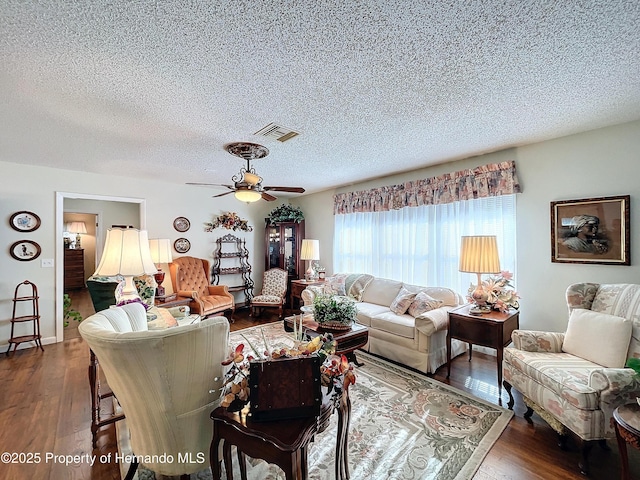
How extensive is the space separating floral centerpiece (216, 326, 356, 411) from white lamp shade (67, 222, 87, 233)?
→ 846 centimetres

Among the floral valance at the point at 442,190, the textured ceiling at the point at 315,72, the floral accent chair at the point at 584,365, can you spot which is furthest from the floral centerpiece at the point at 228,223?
the floral accent chair at the point at 584,365

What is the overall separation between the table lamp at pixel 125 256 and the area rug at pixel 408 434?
1.01 meters

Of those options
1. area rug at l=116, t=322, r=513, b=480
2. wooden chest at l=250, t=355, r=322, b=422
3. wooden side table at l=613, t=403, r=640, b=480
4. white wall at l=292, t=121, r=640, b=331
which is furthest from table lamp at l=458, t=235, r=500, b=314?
wooden chest at l=250, t=355, r=322, b=422

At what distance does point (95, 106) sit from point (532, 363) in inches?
150

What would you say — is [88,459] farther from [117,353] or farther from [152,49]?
[152,49]

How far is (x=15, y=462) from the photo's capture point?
5.92 ft

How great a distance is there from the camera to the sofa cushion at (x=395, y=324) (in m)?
3.13

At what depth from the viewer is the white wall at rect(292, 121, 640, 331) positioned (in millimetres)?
2521

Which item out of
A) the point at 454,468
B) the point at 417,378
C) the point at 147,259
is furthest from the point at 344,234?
the point at 454,468

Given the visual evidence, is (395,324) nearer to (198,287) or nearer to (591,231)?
(591,231)

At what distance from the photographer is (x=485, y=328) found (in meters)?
2.62

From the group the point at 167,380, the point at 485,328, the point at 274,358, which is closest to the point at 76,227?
the point at 167,380

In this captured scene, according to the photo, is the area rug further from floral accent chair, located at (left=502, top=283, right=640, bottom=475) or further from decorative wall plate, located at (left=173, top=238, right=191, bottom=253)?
decorative wall plate, located at (left=173, top=238, right=191, bottom=253)

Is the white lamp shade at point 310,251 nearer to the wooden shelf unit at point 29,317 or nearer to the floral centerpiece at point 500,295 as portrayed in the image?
the floral centerpiece at point 500,295
